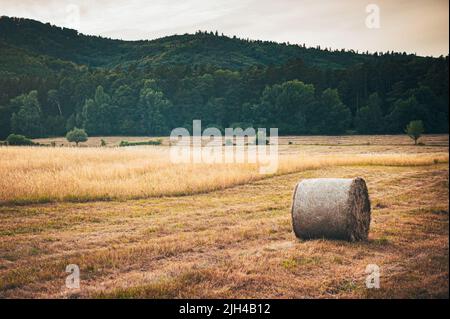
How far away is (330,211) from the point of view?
377 inches

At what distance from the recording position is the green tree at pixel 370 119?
2985 inches

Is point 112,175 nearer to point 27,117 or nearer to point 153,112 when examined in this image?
point 153,112

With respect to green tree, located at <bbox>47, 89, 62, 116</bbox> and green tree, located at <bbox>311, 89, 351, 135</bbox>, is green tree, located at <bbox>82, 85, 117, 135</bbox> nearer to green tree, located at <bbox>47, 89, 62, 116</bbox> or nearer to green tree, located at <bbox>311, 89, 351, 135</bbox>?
green tree, located at <bbox>47, 89, 62, 116</bbox>

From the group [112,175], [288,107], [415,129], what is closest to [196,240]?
[112,175]

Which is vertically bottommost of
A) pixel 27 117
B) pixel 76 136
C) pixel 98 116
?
pixel 76 136

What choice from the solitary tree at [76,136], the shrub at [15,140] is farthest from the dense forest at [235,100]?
the shrub at [15,140]

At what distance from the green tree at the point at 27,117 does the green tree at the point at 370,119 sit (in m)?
65.4

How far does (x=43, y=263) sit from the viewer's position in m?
8.18

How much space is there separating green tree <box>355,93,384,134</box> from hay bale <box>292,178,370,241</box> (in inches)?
2748

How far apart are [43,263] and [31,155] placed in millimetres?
20227

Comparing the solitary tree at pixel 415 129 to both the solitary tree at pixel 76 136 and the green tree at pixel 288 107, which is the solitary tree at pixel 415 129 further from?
the solitary tree at pixel 76 136

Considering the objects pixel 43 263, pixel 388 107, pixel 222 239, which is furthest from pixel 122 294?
pixel 388 107

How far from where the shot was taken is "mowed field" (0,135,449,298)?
6.68 m

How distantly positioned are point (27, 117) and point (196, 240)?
82321mm
